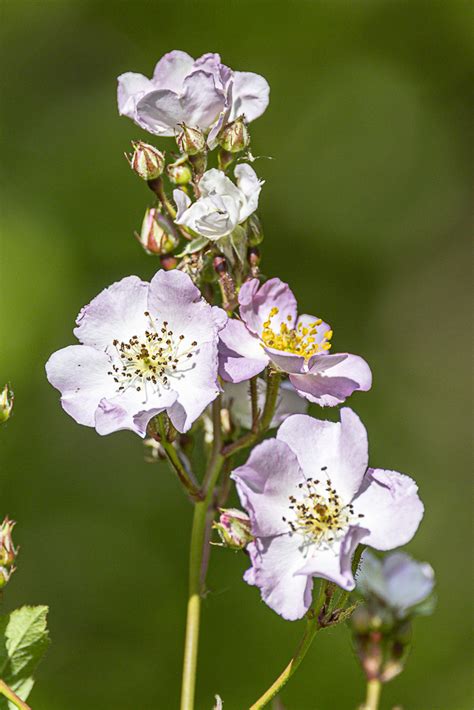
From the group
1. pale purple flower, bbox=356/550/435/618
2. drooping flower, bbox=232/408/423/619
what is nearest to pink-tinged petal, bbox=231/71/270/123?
drooping flower, bbox=232/408/423/619

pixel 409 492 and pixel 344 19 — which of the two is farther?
pixel 344 19

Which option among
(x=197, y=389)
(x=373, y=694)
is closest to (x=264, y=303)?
(x=197, y=389)

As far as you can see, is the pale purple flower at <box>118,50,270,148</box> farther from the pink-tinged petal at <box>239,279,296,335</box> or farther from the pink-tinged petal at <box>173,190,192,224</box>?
the pink-tinged petal at <box>239,279,296,335</box>

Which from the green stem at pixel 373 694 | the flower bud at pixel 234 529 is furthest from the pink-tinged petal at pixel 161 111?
the green stem at pixel 373 694

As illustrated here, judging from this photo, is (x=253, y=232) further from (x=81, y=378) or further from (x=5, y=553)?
(x=5, y=553)

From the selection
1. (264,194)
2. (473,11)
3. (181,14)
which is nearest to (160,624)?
(264,194)

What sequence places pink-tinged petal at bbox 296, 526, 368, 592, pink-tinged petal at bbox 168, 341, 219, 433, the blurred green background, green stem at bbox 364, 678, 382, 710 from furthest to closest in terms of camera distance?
the blurred green background < green stem at bbox 364, 678, 382, 710 < pink-tinged petal at bbox 168, 341, 219, 433 < pink-tinged petal at bbox 296, 526, 368, 592

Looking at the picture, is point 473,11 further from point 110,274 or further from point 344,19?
point 110,274
